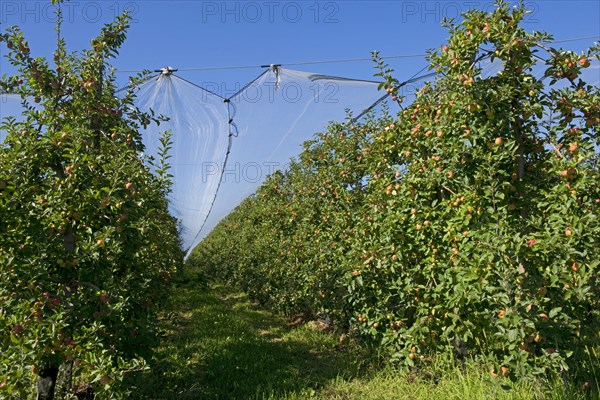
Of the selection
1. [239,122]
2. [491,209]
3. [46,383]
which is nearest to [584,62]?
[491,209]

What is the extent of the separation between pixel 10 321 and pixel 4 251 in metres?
0.49

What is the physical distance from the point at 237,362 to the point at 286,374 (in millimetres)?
724

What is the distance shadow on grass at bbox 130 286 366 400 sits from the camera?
160 inches

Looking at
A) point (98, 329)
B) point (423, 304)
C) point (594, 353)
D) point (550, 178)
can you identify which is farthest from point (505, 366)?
point (98, 329)

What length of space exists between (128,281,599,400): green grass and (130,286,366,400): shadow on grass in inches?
0.4

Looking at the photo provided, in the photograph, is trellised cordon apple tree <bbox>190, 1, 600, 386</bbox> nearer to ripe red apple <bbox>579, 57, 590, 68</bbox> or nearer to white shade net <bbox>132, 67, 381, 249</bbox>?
ripe red apple <bbox>579, 57, 590, 68</bbox>

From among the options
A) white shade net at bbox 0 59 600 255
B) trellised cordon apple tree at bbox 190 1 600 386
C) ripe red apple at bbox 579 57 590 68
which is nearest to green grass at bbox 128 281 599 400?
trellised cordon apple tree at bbox 190 1 600 386

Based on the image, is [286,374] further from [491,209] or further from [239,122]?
[239,122]

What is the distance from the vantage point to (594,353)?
13.2ft

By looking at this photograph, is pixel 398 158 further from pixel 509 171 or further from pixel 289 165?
pixel 289 165

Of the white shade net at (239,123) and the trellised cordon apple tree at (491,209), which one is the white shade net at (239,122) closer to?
the white shade net at (239,123)

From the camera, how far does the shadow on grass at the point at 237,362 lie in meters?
4.07

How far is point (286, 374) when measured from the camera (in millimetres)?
4660

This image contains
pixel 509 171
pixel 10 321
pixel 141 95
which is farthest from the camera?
pixel 141 95
